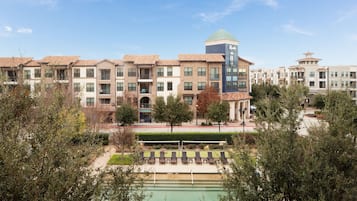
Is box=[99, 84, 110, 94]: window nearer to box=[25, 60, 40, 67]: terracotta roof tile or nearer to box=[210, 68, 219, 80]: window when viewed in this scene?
box=[25, 60, 40, 67]: terracotta roof tile

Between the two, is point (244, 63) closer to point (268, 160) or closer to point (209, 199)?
point (209, 199)

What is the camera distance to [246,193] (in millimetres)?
6750

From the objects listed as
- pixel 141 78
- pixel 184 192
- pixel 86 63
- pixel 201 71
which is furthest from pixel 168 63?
pixel 184 192

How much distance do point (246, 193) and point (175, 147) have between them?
2095 cm

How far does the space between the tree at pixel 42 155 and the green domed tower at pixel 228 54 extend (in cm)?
4156

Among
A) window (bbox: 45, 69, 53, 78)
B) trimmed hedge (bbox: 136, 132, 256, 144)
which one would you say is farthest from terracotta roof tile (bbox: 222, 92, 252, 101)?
window (bbox: 45, 69, 53, 78)

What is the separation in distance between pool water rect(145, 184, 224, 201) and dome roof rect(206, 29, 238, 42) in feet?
113

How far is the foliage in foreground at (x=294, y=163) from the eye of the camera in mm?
6613

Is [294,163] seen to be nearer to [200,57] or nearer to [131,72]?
[131,72]

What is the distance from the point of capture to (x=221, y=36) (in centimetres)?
4816

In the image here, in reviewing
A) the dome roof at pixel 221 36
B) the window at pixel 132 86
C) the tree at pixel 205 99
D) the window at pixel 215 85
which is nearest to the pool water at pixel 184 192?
the tree at pixel 205 99

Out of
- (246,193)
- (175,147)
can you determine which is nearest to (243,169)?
(246,193)

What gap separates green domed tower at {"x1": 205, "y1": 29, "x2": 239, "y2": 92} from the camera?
153ft

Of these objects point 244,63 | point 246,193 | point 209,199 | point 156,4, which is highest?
point 156,4
